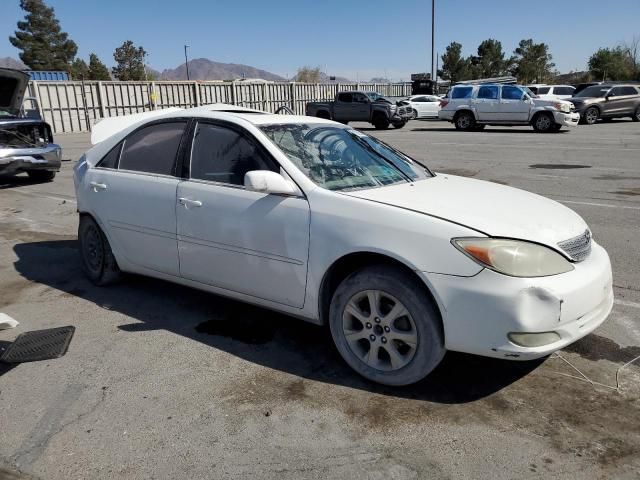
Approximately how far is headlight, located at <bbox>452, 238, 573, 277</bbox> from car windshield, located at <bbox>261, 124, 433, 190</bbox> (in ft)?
3.15

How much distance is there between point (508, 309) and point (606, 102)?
25.1m

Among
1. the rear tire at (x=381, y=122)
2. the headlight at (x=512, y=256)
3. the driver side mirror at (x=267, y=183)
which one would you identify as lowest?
the rear tire at (x=381, y=122)

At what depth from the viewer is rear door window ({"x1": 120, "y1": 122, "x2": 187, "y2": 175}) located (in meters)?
4.30

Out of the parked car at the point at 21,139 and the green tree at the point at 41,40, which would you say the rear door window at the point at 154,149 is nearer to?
the parked car at the point at 21,139

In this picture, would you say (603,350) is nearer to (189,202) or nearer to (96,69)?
(189,202)

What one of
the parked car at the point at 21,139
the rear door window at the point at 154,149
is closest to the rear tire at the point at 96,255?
the rear door window at the point at 154,149

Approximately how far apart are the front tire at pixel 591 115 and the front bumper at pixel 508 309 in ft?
79.7

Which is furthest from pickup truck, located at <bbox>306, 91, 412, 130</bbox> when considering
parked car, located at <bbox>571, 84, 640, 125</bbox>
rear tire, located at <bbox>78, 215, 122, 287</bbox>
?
rear tire, located at <bbox>78, 215, 122, 287</bbox>

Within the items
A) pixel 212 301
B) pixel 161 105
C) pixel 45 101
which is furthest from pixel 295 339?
pixel 161 105

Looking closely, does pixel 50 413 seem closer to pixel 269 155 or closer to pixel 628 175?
pixel 269 155

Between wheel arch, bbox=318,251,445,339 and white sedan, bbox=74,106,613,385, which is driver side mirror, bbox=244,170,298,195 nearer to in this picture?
white sedan, bbox=74,106,613,385

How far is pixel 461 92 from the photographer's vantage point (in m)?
23.0

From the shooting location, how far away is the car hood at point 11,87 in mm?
9641

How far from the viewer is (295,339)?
13.0 ft
